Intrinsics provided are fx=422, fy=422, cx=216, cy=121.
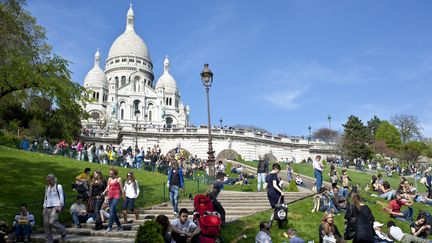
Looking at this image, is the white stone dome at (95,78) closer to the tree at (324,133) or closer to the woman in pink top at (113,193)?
the tree at (324,133)

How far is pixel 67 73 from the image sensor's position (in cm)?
1470

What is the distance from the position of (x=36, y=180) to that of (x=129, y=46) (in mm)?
87118

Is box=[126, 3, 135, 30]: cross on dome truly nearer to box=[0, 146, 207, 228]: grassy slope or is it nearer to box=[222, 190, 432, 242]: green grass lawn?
box=[0, 146, 207, 228]: grassy slope

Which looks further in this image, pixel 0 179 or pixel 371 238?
pixel 0 179

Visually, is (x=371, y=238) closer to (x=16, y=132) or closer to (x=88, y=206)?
(x=88, y=206)

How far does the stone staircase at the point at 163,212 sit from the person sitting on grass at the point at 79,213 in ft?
0.79

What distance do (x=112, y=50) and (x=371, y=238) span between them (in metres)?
100.0

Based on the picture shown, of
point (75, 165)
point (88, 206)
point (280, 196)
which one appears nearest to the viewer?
point (280, 196)

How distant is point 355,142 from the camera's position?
52281 mm

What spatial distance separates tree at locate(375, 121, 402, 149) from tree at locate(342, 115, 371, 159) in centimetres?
1935

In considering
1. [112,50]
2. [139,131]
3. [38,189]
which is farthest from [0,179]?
[112,50]

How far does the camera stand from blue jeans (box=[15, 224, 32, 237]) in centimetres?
995

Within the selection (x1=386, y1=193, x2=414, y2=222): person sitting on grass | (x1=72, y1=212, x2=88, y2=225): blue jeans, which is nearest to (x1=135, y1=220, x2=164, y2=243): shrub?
(x1=72, y1=212, x2=88, y2=225): blue jeans

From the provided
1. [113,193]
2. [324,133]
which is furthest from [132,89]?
[113,193]
